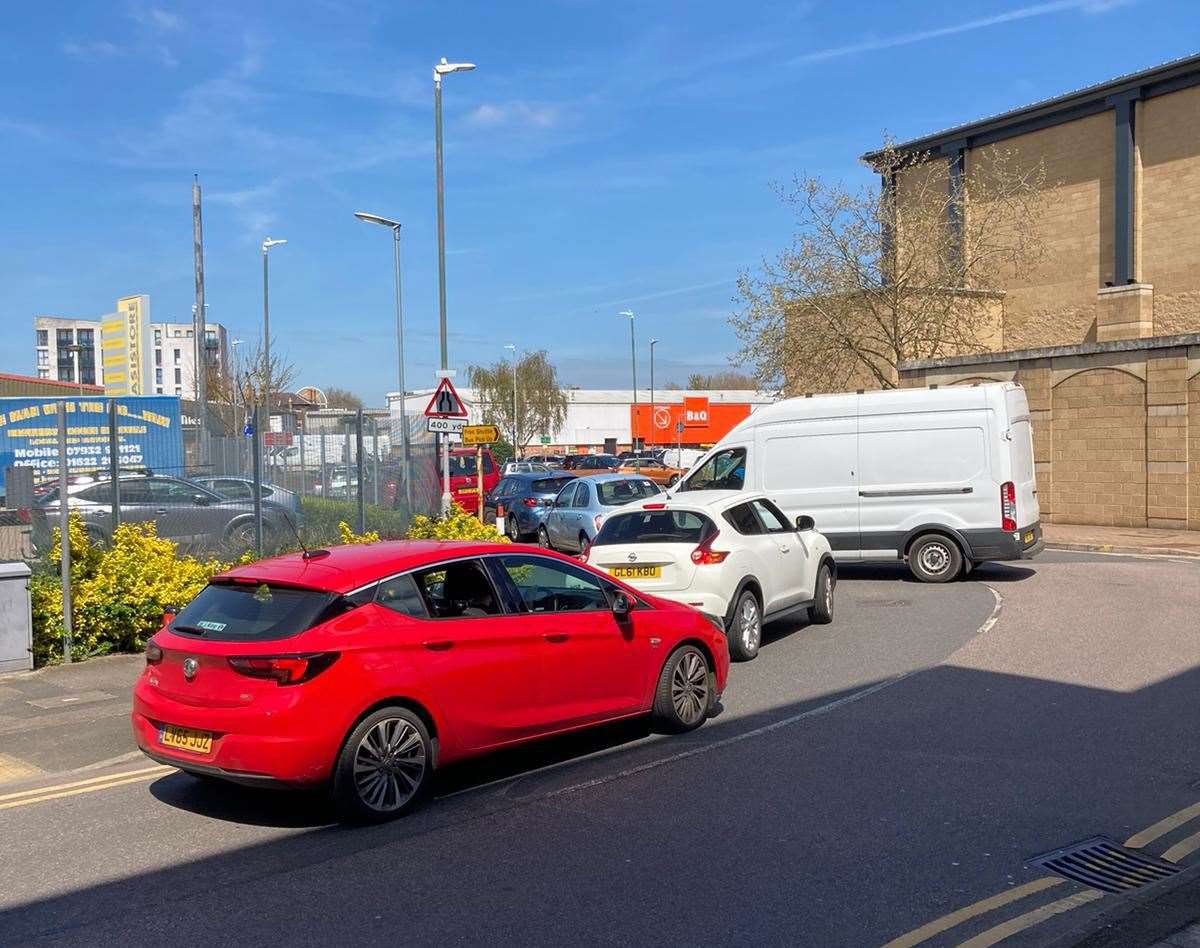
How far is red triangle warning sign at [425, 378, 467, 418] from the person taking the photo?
18469mm

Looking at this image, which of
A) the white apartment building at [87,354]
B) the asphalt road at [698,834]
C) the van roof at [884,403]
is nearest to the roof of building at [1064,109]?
the van roof at [884,403]

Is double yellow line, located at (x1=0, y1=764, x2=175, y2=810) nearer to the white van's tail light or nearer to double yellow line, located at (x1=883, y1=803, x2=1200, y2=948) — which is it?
double yellow line, located at (x1=883, y1=803, x2=1200, y2=948)

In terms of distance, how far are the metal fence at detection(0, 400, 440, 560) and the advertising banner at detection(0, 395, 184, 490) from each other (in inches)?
1.2

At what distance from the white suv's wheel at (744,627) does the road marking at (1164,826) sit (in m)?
5.07

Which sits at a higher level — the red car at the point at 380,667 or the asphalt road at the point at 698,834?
the red car at the point at 380,667

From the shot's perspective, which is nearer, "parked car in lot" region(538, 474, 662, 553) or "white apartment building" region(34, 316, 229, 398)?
"parked car in lot" region(538, 474, 662, 553)

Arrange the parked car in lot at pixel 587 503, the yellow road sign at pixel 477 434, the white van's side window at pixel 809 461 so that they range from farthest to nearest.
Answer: the yellow road sign at pixel 477 434, the parked car in lot at pixel 587 503, the white van's side window at pixel 809 461

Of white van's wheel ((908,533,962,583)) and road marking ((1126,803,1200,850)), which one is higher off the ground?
white van's wheel ((908,533,962,583))

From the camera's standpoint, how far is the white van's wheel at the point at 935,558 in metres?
16.7

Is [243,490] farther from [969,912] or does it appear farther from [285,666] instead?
[969,912]


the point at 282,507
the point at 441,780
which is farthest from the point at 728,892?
the point at 282,507

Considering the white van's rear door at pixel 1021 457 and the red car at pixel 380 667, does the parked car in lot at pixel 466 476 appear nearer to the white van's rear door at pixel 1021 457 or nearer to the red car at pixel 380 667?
the white van's rear door at pixel 1021 457

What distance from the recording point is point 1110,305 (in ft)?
114

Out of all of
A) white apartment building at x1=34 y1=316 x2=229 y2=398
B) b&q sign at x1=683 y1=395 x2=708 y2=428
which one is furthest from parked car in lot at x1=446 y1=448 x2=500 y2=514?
white apartment building at x1=34 y1=316 x2=229 y2=398
